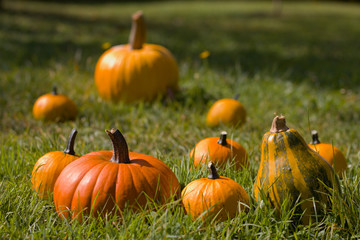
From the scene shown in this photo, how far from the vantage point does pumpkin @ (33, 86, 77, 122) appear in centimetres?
405

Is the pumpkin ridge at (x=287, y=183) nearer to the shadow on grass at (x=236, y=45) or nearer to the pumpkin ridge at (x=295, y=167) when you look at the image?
the pumpkin ridge at (x=295, y=167)

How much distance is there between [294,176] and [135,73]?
2790 mm

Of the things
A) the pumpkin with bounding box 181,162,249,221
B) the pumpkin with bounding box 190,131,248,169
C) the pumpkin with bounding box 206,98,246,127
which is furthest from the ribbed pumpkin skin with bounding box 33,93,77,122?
the pumpkin with bounding box 181,162,249,221

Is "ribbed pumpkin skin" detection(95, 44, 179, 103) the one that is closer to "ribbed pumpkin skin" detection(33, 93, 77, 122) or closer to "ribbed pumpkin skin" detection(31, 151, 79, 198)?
"ribbed pumpkin skin" detection(33, 93, 77, 122)

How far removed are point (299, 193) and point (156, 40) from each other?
7.39 meters

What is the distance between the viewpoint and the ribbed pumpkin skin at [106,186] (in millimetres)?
2100

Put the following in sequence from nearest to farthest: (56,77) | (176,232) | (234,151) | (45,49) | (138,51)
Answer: (176,232)
(234,151)
(138,51)
(56,77)
(45,49)

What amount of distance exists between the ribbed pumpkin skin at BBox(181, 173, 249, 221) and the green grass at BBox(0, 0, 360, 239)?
0.21 ft

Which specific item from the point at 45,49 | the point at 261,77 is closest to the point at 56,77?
the point at 45,49

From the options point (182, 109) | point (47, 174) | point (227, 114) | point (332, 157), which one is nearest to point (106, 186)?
point (47, 174)

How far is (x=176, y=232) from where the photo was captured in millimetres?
1937

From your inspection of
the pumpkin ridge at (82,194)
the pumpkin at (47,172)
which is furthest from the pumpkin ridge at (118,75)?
the pumpkin ridge at (82,194)

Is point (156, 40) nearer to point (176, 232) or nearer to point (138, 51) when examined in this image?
point (138, 51)

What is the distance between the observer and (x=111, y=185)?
211 cm
